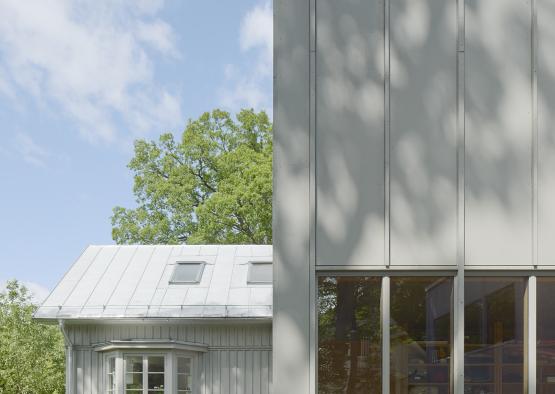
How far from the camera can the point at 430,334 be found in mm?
5199

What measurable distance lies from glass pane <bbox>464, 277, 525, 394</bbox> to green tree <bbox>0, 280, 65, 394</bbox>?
1869 cm

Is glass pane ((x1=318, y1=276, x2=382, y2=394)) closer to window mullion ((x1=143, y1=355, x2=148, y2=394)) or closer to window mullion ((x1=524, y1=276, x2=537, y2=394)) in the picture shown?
window mullion ((x1=524, y1=276, x2=537, y2=394))

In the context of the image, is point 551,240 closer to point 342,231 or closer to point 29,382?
point 342,231

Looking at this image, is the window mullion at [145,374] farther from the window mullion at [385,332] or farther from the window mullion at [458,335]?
the window mullion at [458,335]

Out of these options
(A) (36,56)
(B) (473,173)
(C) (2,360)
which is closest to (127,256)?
(C) (2,360)

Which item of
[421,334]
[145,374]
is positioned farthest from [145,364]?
[421,334]

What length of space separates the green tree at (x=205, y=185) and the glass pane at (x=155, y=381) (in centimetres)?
914

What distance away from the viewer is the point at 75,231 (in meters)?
21.8

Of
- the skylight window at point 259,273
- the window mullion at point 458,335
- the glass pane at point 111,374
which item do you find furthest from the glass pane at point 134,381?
the window mullion at point 458,335

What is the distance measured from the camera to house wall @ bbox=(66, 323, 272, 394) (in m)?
12.7

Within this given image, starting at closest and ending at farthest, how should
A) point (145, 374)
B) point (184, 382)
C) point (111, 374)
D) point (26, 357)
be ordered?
point (145, 374), point (184, 382), point (111, 374), point (26, 357)

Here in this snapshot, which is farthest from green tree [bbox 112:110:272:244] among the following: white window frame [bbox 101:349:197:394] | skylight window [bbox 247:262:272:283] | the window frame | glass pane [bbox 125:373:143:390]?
glass pane [bbox 125:373:143:390]

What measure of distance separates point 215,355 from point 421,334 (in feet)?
27.5

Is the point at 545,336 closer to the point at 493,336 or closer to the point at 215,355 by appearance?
the point at 493,336
